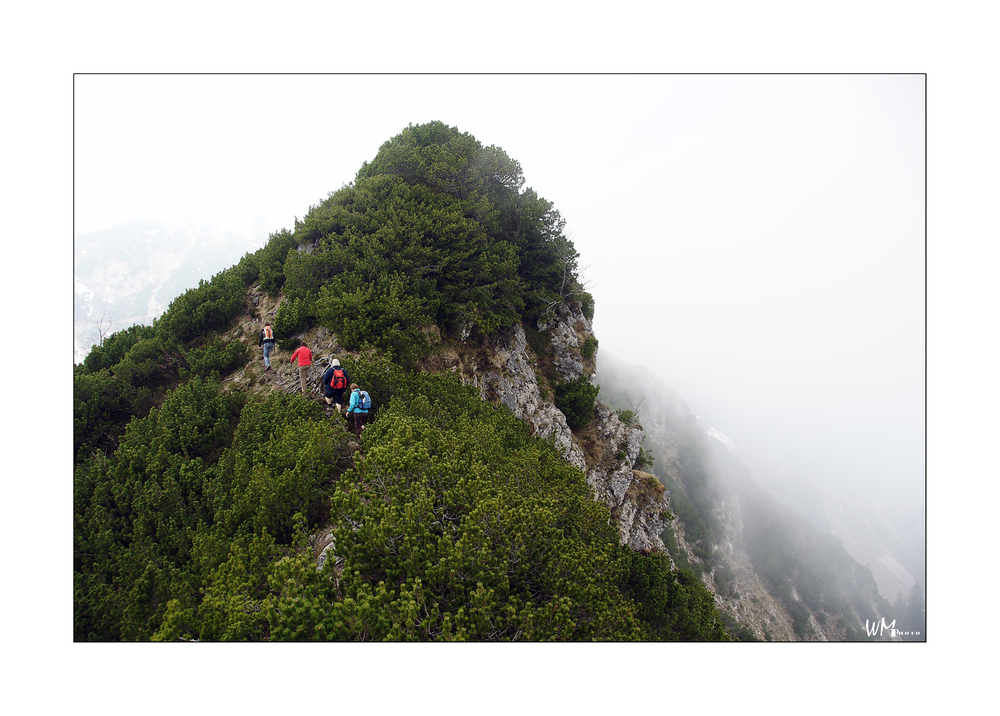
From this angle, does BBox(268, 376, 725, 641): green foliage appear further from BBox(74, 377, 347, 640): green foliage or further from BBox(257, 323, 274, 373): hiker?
BBox(257, 323, 274, 373): hiker

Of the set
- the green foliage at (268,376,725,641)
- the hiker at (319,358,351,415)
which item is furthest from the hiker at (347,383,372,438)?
the green foliage at (268,376,725,641)

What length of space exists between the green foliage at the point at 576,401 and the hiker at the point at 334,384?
12.1 metres

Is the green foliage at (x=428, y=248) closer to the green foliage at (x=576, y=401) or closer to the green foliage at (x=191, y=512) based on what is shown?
the green foliage at (x=191, y=512)

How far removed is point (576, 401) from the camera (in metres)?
18.6

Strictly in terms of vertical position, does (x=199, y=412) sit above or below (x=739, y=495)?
above

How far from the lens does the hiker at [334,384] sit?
30.3 feet

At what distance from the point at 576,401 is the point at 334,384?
12.9 metres

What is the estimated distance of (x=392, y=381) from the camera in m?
10.1

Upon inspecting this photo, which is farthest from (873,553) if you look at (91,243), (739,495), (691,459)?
(91,243)

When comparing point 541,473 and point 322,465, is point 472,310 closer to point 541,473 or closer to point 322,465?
point 541,473

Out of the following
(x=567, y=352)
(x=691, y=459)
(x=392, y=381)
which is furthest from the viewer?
(x=691, y=459)

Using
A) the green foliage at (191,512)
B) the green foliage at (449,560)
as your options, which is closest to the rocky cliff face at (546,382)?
the green foliage at (191,512)

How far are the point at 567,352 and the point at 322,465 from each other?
15491 mm

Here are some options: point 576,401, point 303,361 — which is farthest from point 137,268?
point 576,401
